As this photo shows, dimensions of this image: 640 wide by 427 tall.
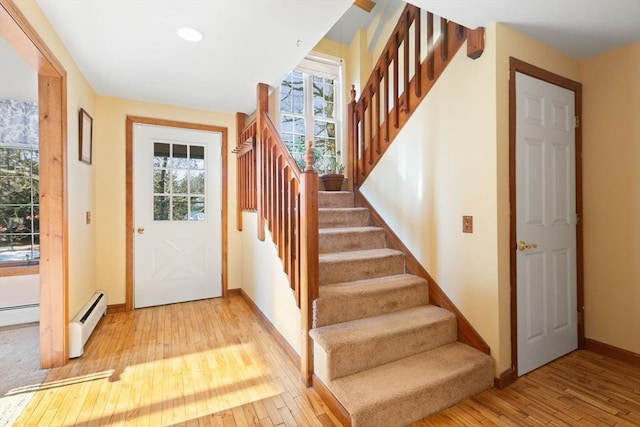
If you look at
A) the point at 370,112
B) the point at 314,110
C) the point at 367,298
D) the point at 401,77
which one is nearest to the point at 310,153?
the point at 367,298

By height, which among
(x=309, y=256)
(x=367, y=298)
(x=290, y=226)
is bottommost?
(x=367, y=298)

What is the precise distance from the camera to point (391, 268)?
2602mm

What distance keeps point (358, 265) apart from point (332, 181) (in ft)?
4.36

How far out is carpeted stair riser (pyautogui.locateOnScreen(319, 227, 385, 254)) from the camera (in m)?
2.70

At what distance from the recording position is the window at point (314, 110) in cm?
417

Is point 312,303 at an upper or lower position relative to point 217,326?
upper

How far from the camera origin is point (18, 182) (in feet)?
11.2

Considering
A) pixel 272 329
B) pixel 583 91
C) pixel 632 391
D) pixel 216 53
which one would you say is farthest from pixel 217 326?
pixel 583 91

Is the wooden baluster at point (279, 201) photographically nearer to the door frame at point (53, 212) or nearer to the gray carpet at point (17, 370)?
the door frame at point (53, 212)

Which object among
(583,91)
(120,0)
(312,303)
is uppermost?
(120,0)

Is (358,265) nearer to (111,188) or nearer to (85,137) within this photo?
(85,137)

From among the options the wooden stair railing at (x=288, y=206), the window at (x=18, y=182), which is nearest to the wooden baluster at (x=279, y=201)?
the wooden stair railing at (x=288, y=206)

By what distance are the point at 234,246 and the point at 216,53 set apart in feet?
7.66

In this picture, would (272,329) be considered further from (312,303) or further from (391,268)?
(391,268)
